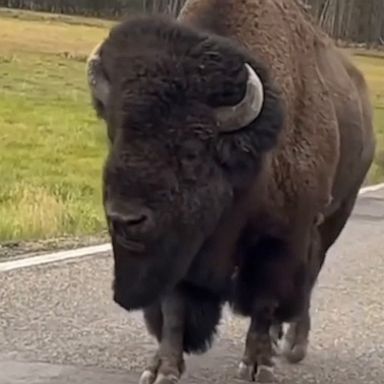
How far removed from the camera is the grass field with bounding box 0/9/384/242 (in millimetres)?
14953

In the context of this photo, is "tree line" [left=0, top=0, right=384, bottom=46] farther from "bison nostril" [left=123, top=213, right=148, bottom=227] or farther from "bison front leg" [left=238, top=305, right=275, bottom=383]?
"bison nostril" [left=123, top=213, right=148, bottom=227]

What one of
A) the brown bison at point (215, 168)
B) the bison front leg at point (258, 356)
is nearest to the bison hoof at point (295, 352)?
the brown bison at point (215, 168)

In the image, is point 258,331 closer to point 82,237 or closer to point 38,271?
point 38,271

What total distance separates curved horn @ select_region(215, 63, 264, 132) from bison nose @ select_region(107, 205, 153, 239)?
627 millimetres

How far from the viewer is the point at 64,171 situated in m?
22.9

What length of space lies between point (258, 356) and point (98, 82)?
5.79 ft

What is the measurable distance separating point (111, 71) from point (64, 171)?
16.3 m

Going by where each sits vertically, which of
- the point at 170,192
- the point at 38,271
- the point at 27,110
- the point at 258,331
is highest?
the point at 170,192

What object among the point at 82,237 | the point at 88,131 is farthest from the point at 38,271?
the point at 88,131

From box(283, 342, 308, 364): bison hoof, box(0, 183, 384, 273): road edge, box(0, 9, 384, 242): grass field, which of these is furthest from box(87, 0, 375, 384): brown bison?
box(0, 183, 384, 273): road edge

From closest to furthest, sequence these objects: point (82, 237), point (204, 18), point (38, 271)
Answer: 1. point (204, 18)
2. point (38, 271)
3. point (82, 237)

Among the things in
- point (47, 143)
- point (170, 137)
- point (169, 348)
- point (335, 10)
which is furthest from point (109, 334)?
point (335, 10)

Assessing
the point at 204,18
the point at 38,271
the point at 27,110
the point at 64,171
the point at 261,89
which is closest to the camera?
the point at 261,89

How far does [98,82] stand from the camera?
6.80 metres
